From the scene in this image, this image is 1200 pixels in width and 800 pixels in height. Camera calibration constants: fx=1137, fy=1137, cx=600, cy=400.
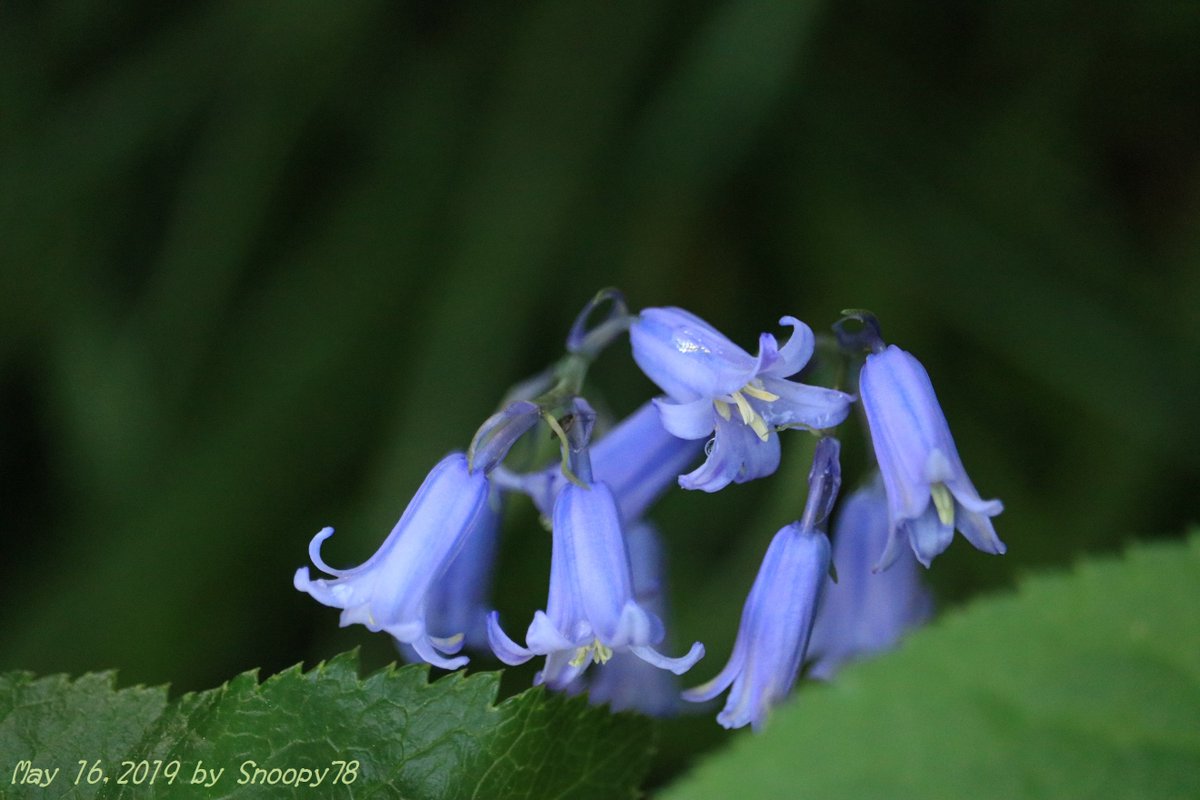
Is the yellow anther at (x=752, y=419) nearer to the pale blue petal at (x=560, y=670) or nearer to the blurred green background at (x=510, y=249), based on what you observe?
the pale blue petal at (x=560, y=670)

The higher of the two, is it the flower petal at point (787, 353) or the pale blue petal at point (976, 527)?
the flower petal at point (787, 353)

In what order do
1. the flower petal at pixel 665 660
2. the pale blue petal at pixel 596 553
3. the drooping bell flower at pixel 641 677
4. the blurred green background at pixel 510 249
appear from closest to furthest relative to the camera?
→ the flower petal at pixel 665 660
the pale blue petal at pixel 596 553
the drooping bell flower at pixel 641 677
the blurred green background at pixel 510 249

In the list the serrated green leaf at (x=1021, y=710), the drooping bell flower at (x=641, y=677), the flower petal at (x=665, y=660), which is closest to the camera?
the serrated green leaf at (x=1021, y=710)

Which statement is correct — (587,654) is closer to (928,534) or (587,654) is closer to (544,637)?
(544,637)

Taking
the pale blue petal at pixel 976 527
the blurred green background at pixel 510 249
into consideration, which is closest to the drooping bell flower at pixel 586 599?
the pale blue petal at pixel 976 527

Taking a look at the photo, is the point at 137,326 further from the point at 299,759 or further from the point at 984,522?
the point at 984,522

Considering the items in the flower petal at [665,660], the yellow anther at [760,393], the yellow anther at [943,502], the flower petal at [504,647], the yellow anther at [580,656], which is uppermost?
the yellow anther at [943,502]

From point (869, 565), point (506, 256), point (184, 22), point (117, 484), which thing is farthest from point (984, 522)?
point (184, 22)

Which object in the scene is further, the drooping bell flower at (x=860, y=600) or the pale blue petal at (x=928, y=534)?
the drooping bell flower at (x=860, y=600)
